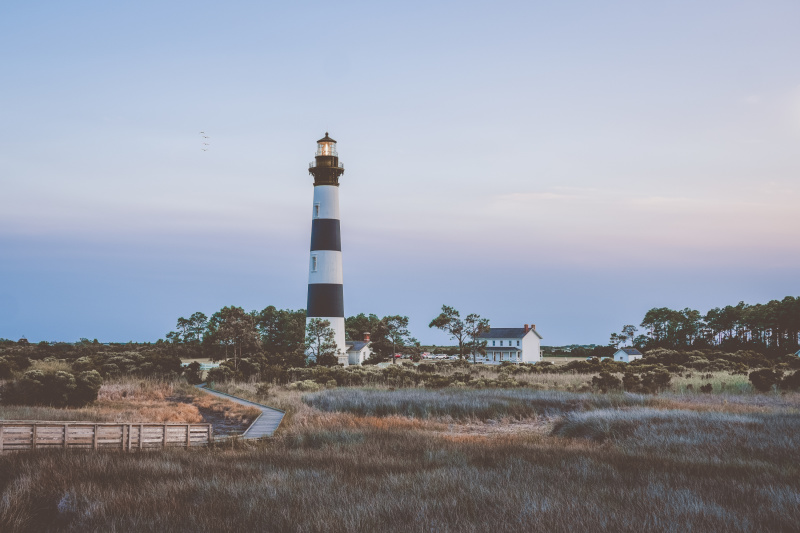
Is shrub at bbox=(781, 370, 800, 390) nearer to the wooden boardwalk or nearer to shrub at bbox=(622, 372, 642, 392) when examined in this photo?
shrub at bbox=(622, 372, 642, 392)

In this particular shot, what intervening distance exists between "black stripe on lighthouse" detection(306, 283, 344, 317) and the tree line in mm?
51463

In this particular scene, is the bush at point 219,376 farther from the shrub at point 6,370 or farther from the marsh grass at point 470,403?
the marsh grass at point 470,403

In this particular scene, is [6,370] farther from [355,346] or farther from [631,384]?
[355,346]

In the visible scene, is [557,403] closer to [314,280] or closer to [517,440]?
[517,440]

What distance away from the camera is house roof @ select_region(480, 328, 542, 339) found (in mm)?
90669

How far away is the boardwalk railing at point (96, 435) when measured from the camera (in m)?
15.1

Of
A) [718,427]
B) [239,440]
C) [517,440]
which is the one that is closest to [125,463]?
[239,440]

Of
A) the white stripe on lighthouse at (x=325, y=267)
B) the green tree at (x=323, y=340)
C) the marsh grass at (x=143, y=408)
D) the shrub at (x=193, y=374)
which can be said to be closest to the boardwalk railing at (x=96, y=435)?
the marsh grass at (x=143, y=408)

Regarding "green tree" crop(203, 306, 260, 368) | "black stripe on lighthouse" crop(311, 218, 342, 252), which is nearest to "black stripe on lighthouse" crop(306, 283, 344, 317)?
"black stripe on lighthouse" crop(311, 218, 342, 252)

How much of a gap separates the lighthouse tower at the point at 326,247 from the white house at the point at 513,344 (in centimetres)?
4356

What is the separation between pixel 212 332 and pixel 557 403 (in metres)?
52.4

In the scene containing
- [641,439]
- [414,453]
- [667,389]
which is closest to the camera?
[414,453]

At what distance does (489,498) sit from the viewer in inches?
411

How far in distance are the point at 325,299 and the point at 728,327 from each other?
72.4 meters
